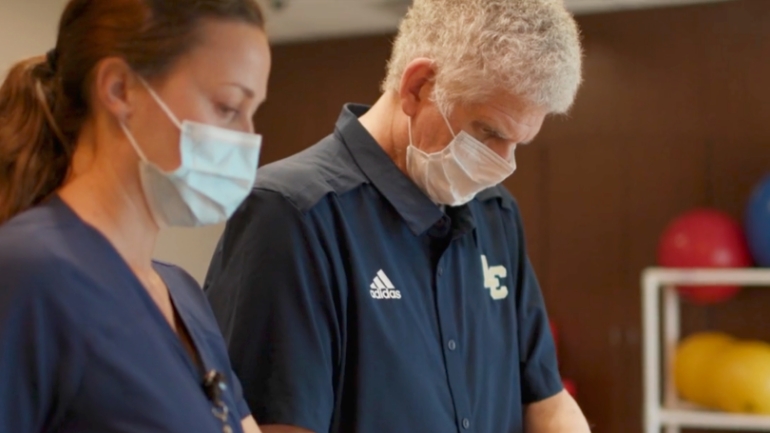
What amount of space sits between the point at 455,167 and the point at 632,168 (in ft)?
7.76

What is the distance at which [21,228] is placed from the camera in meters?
0.78

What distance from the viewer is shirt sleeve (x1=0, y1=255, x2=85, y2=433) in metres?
0.73

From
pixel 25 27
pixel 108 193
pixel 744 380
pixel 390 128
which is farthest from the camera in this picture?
pixel 25 27

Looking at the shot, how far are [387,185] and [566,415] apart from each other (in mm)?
489

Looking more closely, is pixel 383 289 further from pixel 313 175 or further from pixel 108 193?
pixel 108 193

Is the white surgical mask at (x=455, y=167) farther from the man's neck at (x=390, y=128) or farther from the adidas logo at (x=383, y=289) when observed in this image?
the adidas logo at (x=383, y=289)

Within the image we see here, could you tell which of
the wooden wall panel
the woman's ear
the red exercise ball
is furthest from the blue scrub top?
the wooden wall panel

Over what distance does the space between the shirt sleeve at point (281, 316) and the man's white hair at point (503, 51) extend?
306mm

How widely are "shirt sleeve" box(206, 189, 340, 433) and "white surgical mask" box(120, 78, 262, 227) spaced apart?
172mm

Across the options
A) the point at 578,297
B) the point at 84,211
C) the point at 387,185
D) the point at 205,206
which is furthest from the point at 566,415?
the point at 578,297

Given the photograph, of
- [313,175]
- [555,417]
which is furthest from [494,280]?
[313,175]

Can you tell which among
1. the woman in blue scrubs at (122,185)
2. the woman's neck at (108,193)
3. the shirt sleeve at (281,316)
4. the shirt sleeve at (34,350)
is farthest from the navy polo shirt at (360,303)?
the shirt sleeve at (34,350)

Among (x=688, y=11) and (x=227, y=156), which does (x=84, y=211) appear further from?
(x=688, y=11)

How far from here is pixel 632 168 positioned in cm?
348
